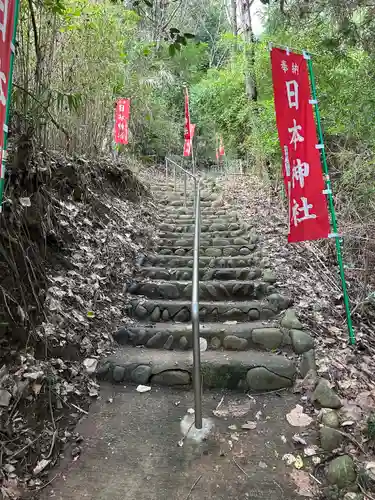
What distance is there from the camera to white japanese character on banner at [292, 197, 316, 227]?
3.27 meters

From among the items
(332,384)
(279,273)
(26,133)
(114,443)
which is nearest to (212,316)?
(279,273)

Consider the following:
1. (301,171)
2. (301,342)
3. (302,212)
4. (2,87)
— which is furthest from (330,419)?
(2,87)

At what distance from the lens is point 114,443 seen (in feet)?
7.64

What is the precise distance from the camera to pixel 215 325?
11.5 ft

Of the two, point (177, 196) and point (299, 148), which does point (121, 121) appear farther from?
point (299, 148)

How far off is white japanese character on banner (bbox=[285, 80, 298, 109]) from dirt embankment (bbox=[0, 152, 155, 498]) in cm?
224

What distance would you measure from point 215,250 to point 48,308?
2.76 meters

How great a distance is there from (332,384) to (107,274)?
238cm

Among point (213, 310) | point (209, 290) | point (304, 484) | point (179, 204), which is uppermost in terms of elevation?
point (179, 204)

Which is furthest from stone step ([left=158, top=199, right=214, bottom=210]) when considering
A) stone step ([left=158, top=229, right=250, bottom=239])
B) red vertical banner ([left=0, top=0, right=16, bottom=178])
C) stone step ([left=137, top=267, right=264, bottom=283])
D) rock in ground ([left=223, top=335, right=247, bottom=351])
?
red vertical banner ([left=0, top=0, right=16, bottom=178])

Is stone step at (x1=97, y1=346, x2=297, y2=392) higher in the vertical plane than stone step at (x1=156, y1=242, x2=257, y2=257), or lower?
lower

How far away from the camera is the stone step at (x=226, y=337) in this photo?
10.4 feet

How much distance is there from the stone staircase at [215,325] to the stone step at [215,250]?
0.01 meters

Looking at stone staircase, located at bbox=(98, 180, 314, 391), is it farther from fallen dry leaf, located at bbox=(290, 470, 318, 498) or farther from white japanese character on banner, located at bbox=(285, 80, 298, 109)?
white japanese character on banner, located at bbox=(285, 80, 298, 109)
